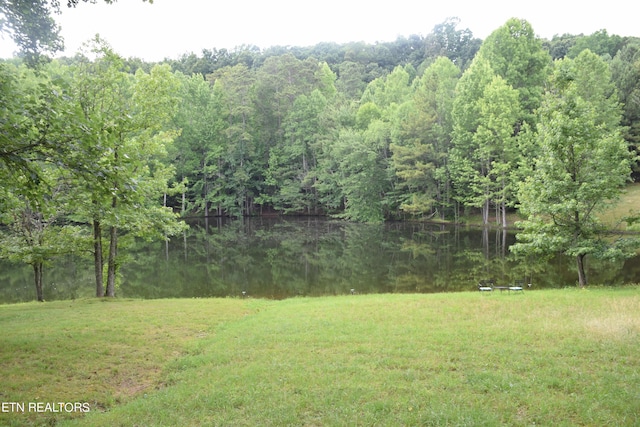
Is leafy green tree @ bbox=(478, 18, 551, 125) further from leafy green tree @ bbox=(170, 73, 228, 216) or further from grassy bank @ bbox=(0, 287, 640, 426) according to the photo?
leafy green tree @ bbox=(170, 73, 228, 216)

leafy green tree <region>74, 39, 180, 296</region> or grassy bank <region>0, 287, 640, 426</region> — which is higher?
leafy green tree <region>74, 39, 180, 296</region>

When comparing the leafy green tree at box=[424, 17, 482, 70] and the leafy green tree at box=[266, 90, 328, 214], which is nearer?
the leafy green tree at box=[266, 90, 328, 214]

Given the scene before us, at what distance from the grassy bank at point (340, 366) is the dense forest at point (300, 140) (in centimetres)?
329

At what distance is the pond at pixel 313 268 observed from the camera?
20.8 metres

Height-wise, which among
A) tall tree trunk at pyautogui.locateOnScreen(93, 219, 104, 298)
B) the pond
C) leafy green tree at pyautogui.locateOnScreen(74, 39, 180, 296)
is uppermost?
leafy green tree at pyautogui.locateOnScreen(74, 39, 180, 296)

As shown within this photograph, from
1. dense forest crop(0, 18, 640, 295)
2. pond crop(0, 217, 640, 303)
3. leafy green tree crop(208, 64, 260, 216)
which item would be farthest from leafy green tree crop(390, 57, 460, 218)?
leafy green tree crop(208, 64, 260, 216)

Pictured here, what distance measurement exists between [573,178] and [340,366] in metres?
14.5

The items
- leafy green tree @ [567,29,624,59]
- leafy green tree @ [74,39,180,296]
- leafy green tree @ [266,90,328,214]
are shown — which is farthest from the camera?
leafy green tree @ [567,29,624,59]

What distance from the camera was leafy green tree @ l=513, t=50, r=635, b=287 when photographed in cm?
1595

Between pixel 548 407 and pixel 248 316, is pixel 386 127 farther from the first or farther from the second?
pixel 548 407

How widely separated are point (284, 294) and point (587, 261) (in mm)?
18742

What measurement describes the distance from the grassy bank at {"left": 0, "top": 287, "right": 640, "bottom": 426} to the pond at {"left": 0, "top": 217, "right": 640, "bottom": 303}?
8.17 meters

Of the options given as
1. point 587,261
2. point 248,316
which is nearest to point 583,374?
point 248,316

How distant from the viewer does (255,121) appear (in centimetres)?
6769
